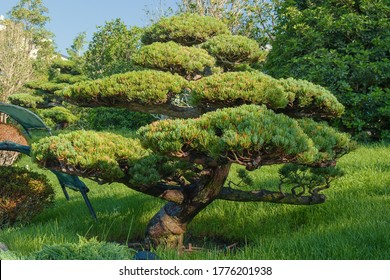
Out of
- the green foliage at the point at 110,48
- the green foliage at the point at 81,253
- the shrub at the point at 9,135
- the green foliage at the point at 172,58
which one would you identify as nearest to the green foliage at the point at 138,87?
the green foliage at the point at 172,58

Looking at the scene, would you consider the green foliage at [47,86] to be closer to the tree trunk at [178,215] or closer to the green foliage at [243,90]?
the tree trunk at [178,215]

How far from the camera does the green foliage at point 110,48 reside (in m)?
18.9

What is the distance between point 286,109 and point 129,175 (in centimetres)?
→ 162

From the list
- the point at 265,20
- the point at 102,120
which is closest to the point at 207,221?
the point at 265,20

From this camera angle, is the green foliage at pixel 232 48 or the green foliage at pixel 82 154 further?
the green foliage at pixel 232 48

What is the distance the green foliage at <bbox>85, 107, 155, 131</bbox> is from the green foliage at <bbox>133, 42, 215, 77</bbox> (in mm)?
11359

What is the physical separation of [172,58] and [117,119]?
489 inches

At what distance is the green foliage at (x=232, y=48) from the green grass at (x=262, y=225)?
182cm

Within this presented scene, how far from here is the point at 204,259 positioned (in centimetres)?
358

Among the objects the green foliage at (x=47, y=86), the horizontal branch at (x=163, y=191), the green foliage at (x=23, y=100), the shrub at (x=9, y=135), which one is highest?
the green foliage at (x=47, y=86)

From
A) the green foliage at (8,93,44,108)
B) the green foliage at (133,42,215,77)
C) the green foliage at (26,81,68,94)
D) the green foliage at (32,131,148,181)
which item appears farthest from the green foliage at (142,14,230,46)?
the green foliage at (26,81,68,94)

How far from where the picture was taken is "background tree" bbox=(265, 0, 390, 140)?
9.84 metres

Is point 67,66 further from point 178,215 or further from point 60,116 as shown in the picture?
point 178,215

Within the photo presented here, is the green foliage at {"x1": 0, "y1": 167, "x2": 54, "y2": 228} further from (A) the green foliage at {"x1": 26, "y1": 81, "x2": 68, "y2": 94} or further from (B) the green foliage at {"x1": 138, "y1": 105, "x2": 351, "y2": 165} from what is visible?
(A) the green foliage at {"x1": 26, "y1": 81, "x2": 68, "y2": 94}
